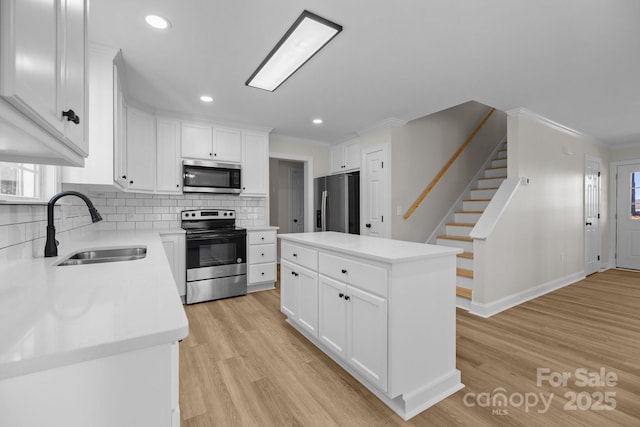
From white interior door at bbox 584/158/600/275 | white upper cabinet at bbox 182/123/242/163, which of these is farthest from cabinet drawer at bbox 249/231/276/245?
white interior door at bbox 584/158/600/275

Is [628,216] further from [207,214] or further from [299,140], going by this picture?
[207,214]

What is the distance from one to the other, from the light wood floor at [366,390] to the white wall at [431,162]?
1469mm

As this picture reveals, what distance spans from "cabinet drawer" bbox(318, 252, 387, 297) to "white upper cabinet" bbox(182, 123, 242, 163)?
2.48 metres

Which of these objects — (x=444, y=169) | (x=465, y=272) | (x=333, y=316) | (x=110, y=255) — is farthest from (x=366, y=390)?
(x=444, y=169)

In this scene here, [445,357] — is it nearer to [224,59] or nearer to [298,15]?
[298,15]

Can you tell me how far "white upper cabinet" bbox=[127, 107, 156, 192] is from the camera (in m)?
3.25

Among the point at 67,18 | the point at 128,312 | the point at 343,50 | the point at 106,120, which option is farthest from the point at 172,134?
the point at 128,312

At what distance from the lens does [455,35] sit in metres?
1.99

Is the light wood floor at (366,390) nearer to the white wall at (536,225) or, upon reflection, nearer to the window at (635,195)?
the white wall at (536,225)

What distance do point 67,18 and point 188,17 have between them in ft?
3.65

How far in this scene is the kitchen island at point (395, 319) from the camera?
5.26ft

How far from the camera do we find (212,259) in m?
3.53

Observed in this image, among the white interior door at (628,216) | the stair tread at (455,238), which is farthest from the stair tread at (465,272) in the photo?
the white interior door at (628,216)

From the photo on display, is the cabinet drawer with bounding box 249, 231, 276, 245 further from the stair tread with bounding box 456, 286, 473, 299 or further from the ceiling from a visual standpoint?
the stair tread with bounding box 456, 286, 473, 299
